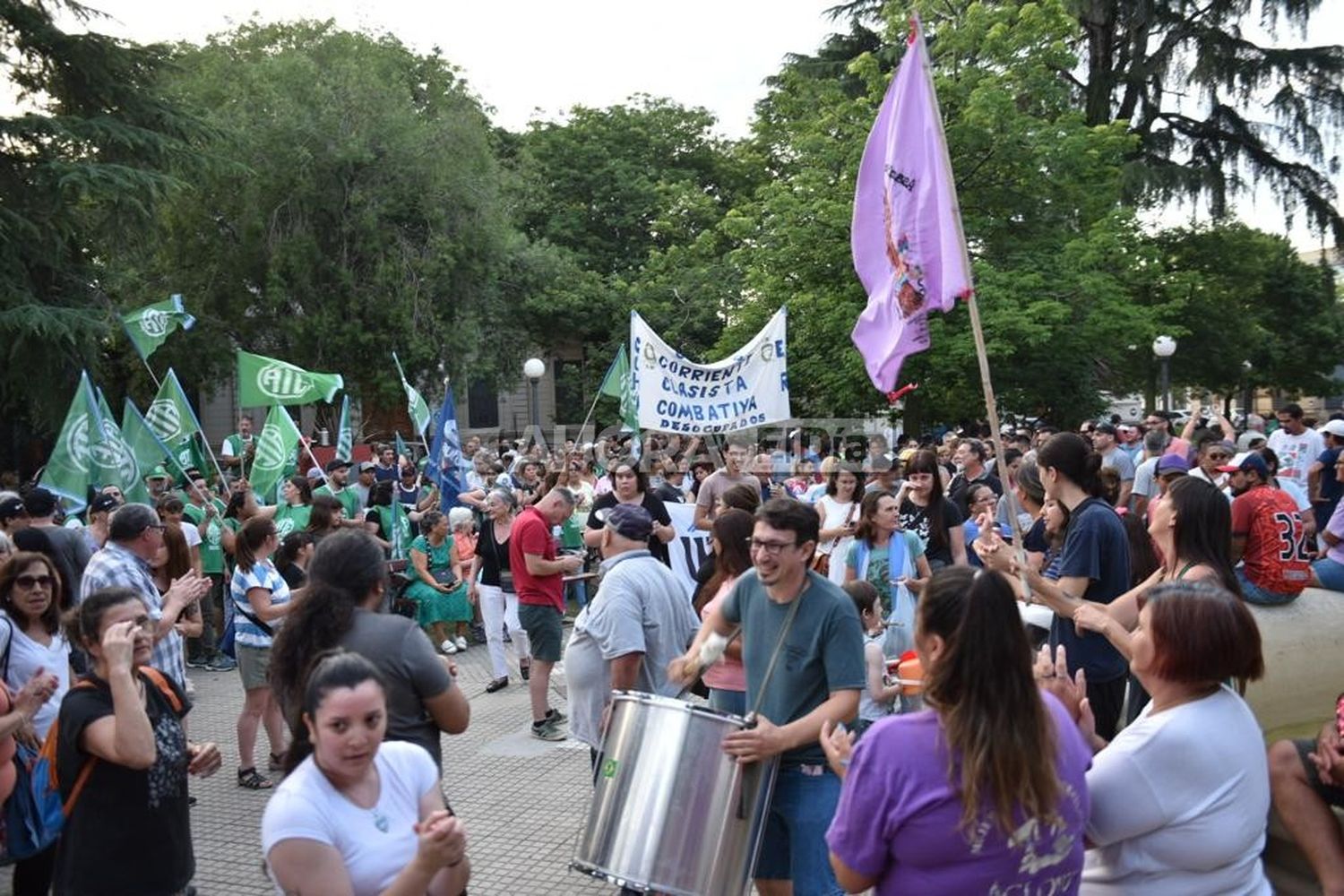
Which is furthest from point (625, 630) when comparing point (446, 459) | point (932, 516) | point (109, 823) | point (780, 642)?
point (446, 459)

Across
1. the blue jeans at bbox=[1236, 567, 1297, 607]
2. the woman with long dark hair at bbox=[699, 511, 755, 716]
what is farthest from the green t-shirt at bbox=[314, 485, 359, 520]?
the blue jeans at bbox=[1236, 567, 1297, 607]

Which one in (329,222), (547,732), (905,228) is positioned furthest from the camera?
(329,222)

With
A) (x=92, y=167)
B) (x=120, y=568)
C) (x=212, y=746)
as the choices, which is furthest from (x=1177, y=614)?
(x=92, y=167)

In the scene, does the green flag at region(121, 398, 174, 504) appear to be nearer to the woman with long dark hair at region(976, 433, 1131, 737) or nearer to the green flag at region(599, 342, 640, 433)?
the green flag at region(599, 342, 640, 433)

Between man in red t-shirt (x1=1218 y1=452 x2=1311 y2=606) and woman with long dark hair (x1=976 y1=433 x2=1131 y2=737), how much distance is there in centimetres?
50

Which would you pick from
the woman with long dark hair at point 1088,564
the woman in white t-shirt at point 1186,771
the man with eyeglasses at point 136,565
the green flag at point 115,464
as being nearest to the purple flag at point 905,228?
the woman with long dark hair at point 1088,564

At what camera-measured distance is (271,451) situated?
37.1 ft

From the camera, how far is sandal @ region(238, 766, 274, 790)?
7.42m

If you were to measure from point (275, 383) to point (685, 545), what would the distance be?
17.2 feet

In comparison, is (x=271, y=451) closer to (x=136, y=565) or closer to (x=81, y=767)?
(x=136, y=565)

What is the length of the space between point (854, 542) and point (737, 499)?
1160 millimetres

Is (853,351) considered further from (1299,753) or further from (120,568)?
(1299,753)

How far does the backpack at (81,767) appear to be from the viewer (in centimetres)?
367

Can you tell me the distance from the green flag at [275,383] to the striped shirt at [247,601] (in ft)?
15.4
